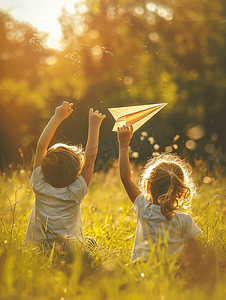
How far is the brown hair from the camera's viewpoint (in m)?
2.06

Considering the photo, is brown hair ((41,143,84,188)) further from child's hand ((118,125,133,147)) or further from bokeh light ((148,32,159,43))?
bokeh light ((148,32,159,43))

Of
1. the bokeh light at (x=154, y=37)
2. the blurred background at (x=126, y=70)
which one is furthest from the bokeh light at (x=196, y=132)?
the bokeh light at (x=154, y=37)

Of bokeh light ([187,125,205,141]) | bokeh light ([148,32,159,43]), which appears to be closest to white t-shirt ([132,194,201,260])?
bokeh light ([187,125,205,141])

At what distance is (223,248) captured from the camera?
2166mm

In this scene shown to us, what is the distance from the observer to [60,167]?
2057 mm

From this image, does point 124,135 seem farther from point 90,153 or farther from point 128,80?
point 128,80

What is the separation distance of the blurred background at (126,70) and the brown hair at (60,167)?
4764 millimetres

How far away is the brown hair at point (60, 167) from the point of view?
2.06m

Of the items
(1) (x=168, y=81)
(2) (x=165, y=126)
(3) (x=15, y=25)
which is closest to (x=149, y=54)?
(1) (x=168, y=81)

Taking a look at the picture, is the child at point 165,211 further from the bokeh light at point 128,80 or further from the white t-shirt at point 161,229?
the bokeh light at point 128,80

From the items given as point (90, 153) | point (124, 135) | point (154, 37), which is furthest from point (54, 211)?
point (154, 37)

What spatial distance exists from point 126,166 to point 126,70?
19.4 feet

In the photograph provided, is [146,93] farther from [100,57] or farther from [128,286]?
[128,286]

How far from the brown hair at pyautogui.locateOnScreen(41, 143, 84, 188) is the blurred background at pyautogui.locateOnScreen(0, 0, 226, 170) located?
4.76m
